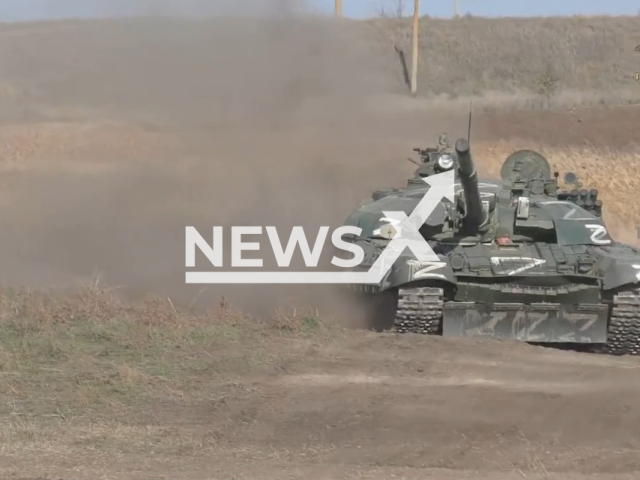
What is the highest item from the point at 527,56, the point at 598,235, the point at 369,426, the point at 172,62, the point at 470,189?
the point at 527,56

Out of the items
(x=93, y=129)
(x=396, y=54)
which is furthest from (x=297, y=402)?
(x=396, y=54)

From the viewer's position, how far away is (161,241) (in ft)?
45.1

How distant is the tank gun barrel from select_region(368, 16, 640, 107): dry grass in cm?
2483

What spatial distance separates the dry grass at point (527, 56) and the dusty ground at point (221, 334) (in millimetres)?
17345

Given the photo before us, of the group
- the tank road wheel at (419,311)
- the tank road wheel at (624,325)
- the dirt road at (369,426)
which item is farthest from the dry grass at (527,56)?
the dirt road at (369,426)

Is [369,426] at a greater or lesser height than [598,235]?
lesser

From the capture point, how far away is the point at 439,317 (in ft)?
34.0

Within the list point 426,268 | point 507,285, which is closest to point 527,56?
point 507,285

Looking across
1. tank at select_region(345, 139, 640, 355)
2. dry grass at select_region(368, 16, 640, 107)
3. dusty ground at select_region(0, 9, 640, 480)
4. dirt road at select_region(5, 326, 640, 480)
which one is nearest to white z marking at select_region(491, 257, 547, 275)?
tank at select_region(345, 139, 640, 355)

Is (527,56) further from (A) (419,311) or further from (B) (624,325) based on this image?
(A) (419,311)

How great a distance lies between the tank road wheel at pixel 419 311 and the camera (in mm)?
10062

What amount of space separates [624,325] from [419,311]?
2130mm

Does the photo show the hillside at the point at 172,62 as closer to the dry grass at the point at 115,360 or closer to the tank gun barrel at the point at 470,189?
the dry grass at the point at 115,360

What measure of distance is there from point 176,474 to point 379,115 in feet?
54.2
